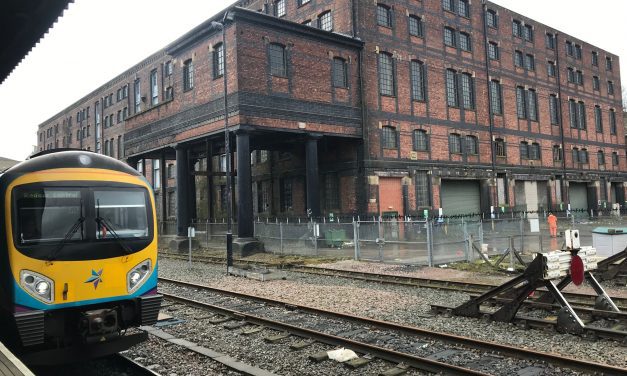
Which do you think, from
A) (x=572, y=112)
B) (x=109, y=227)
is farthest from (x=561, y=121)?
(x=109, y=227)

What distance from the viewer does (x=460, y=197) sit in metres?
32.3

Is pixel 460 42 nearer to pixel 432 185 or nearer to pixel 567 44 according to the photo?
pixel 432 185

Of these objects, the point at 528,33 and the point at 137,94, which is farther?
the point at 137,94

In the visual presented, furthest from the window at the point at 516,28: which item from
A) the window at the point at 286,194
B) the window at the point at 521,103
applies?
the window at the point at 286,194

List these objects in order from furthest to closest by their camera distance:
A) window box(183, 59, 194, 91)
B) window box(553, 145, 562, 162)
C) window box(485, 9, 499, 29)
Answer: window box(553, 145, 562, 162)
window box(485, 9, 499, 29)
window box(183, 59, 194, 91)

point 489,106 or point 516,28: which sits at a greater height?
point 516,28

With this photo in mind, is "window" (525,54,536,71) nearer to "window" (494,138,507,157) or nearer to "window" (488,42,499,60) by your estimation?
"window" (488,42,499,60)

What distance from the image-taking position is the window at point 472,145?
107ft

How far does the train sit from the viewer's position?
213 inches

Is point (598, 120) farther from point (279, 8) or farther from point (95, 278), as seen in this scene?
point (95, 278)

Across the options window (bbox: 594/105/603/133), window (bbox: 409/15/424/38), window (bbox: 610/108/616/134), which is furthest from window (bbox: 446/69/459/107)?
window (bbox: 610/108/616/134)

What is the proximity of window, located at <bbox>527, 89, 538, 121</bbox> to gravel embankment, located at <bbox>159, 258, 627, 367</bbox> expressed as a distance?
27.2 meters

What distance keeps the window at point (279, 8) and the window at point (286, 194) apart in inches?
439

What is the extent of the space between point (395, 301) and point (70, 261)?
6970 mm
